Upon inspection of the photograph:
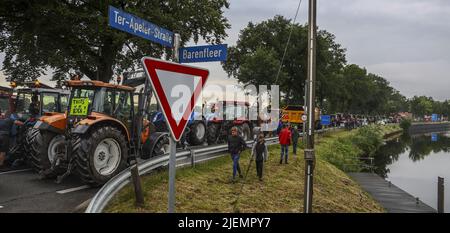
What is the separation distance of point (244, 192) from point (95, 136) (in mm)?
4291

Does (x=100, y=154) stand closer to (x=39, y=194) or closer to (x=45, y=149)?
(x=39, y=194)

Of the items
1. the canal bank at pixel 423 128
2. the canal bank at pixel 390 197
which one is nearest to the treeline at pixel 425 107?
the canal bank at pixel 423 128

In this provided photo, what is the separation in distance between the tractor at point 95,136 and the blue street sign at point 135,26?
372cm

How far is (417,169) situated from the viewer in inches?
1396

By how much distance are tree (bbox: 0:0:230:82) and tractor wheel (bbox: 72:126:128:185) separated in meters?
12.0

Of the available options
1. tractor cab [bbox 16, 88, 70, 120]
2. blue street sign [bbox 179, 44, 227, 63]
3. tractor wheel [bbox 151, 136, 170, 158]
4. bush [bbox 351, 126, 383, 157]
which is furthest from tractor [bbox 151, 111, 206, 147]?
bush [bbox 351, 126, 383, 157]

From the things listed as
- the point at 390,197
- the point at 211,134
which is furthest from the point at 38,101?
the point at 390,197

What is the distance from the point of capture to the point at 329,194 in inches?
512

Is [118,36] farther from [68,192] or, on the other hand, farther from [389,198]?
[389,198]

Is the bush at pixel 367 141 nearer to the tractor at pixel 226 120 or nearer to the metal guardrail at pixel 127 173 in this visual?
the tractor at pixel 226 120

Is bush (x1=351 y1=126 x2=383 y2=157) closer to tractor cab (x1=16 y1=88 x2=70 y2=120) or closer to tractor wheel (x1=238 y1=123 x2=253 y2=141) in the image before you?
tractor wheel (x1=238 y1=123 x2=253 y2=141)

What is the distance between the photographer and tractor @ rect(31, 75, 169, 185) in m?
7.92

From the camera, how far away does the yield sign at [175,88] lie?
3371mm

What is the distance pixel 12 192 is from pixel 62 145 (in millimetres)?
1708
